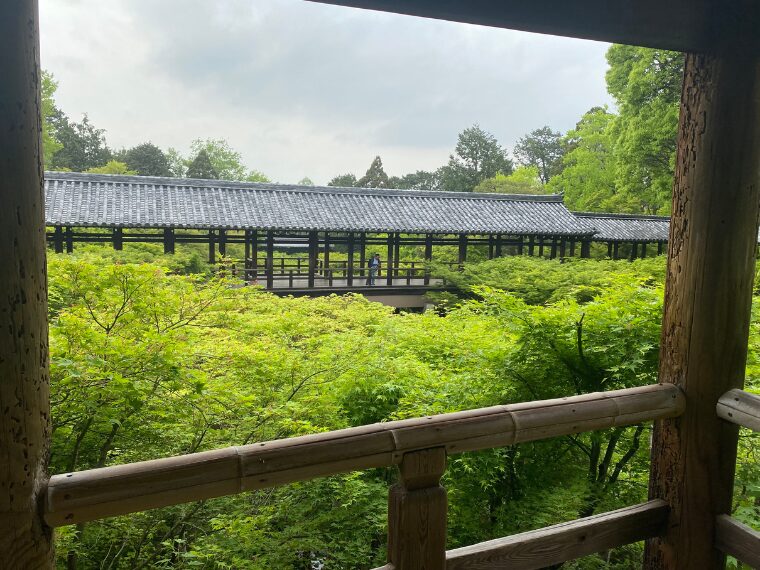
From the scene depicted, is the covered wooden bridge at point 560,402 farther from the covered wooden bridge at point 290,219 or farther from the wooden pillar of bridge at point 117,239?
the wooden pillar of bridge at point 117,239

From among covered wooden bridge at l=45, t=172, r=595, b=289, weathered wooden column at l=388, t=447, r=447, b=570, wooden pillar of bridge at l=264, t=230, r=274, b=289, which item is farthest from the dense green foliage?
wooden pillar of bridge at l=264, t=230, r=274, b=289

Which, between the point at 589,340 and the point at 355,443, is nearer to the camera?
the point at 355,443

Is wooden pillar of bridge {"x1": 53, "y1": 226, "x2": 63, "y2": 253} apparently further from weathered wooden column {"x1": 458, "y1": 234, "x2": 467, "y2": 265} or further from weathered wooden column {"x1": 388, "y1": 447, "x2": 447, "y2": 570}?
weathered wooden column {"x1": 388, "y1": 447, "x2": 447, "y2": 570}

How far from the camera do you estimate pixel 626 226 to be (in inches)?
867

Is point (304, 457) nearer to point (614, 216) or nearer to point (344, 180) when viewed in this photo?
A: point (614, 216)

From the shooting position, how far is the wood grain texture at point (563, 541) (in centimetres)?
165

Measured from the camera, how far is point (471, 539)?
3.17 m

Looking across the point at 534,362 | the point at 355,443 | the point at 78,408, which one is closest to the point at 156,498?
the point at 355,443

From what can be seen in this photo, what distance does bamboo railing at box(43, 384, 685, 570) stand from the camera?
1.20 m

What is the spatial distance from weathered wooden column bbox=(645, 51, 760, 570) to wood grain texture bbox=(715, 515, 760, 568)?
A: 3cm

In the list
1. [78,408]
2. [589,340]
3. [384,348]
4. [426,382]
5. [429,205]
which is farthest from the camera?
[429,205]

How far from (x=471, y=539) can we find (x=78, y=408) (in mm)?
2344

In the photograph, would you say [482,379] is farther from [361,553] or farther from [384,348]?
[384,348]

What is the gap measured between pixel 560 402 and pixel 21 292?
1.54 m
